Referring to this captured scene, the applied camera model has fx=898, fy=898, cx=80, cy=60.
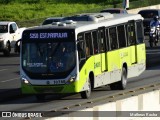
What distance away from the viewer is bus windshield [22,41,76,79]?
90.3 ft

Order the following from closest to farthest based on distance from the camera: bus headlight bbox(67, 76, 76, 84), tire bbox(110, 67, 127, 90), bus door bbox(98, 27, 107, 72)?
bus headlight bbox(67, 76, 76, 84), bus door bbox(98, 27, 107, 72), tire bbox(110, 67, 127, 90)

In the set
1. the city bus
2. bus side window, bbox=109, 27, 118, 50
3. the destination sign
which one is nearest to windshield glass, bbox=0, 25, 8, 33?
bus side window, bbox=109, 27, 118, 50

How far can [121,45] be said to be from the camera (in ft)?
104

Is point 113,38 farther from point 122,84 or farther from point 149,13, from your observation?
point 149,13

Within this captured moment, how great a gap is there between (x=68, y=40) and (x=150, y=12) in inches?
1459

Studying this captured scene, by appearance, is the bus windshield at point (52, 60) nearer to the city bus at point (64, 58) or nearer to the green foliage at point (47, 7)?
the city bus at point (64, 58)

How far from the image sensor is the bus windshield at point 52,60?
2752cm

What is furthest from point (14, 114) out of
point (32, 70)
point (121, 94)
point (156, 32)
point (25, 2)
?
point (25, 2)

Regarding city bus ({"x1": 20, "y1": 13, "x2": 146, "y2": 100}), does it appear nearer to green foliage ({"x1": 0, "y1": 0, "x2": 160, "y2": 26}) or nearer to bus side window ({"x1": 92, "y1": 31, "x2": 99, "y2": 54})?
bus side window ({"x1": 92, "y1": 31, "x2": 99, "y2": 54})

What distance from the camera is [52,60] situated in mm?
27547

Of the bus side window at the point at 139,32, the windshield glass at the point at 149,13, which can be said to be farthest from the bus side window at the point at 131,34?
the windshield glass at the point at 149,13

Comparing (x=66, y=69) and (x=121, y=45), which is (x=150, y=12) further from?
(x=66, y=69)

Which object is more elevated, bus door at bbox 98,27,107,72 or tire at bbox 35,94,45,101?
bus door at bbox 98,27,107,72

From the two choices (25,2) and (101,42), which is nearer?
(101,42)
